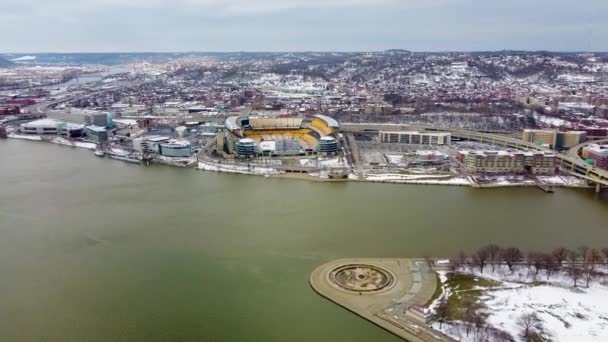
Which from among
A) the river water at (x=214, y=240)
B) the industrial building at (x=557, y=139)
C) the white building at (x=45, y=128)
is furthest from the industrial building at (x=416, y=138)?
the white building at (x=45, y=128)

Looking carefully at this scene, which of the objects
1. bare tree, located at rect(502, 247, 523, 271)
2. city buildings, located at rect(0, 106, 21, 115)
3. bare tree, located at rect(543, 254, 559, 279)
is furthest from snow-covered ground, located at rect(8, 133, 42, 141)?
bare tree, located at rect(543, 254, 559, 279)

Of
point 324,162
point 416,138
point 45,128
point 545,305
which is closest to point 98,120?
point 45,128

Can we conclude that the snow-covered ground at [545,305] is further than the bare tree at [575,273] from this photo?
No

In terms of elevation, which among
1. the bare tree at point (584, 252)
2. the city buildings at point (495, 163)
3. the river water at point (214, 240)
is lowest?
the river water at point (214, 240)

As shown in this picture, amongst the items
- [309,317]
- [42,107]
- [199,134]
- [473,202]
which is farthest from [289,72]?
[309,317]

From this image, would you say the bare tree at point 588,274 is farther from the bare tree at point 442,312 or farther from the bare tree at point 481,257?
the bare tree at point 442,312

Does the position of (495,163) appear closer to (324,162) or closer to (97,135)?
(324,162)
